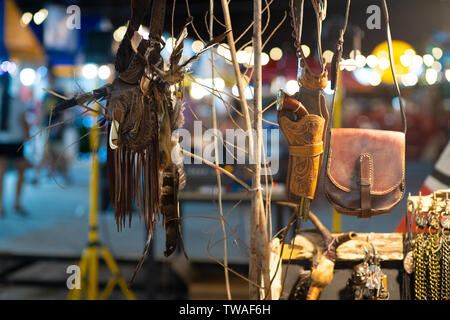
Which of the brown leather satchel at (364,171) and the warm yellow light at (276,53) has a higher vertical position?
the warm yellow light at (276,53)

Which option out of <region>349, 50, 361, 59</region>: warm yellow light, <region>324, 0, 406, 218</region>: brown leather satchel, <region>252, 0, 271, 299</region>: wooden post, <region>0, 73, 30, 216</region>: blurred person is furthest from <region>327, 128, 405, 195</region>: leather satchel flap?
<region>0, 73, 30, 216</region>: blurred person

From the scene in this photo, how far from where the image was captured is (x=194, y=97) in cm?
286

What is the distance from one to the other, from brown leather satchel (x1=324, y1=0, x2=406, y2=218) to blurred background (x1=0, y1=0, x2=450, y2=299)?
267 millimetres

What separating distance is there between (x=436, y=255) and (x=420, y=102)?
1.15m

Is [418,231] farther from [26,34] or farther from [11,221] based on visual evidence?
[11,221]


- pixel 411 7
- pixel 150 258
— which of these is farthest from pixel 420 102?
pixel 150 258

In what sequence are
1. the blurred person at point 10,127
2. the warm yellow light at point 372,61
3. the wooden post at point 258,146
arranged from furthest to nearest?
the blurred person at point 10,127 → the warm yellow light at point 372,61 → the wooden post at point 258,146

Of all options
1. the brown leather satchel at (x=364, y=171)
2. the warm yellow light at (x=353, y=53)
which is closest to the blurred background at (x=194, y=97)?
the warm yellow light at (x=353, y=53)

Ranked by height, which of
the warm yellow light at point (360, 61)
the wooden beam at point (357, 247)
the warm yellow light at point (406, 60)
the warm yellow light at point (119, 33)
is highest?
the warm yellow light at point (119, 33)

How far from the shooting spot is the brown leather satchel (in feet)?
4.07

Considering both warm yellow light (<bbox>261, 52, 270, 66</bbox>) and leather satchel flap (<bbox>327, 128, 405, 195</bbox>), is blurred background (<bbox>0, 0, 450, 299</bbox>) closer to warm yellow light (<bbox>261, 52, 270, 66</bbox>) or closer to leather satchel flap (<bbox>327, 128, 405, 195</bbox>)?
warm yellow light (<bbox>261, 52, 270, 66</bbox>)

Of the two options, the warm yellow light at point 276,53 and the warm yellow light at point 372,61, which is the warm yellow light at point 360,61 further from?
the warm yellow light at point 276,53

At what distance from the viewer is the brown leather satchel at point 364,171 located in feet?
4.07

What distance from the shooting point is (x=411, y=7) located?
65.6 inches
